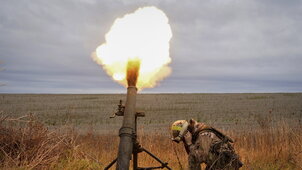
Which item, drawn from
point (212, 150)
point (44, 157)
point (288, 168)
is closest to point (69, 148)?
point (44, 157)

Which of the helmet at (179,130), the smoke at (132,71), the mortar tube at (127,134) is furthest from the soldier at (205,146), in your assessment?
the smoke at (132,71)

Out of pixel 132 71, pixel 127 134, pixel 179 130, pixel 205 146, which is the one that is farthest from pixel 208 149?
pixel 132 71

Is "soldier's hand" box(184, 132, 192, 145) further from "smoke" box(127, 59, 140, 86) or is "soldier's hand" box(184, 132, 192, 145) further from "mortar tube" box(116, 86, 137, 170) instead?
"smoke" box(127, 59, 140, 86)

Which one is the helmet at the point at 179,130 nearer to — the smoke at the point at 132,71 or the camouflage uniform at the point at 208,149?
the camouflage uniform at the point at 208,149

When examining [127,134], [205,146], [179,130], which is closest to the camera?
[127,134]

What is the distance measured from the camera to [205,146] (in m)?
6.99

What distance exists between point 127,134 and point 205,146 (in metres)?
2.01

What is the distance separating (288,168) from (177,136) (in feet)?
16.8

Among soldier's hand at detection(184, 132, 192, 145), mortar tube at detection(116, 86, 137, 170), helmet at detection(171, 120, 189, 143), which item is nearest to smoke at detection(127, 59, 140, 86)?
mortar tube at detection(116, 86, 137, 170)

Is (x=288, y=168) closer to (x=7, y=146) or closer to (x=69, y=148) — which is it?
(x=69, y=148)

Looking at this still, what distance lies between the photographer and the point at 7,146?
910cm

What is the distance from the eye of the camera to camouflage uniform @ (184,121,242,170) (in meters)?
6.94

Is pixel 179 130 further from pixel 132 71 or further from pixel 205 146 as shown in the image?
pixel 132 71

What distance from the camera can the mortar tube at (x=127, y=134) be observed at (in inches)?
224
